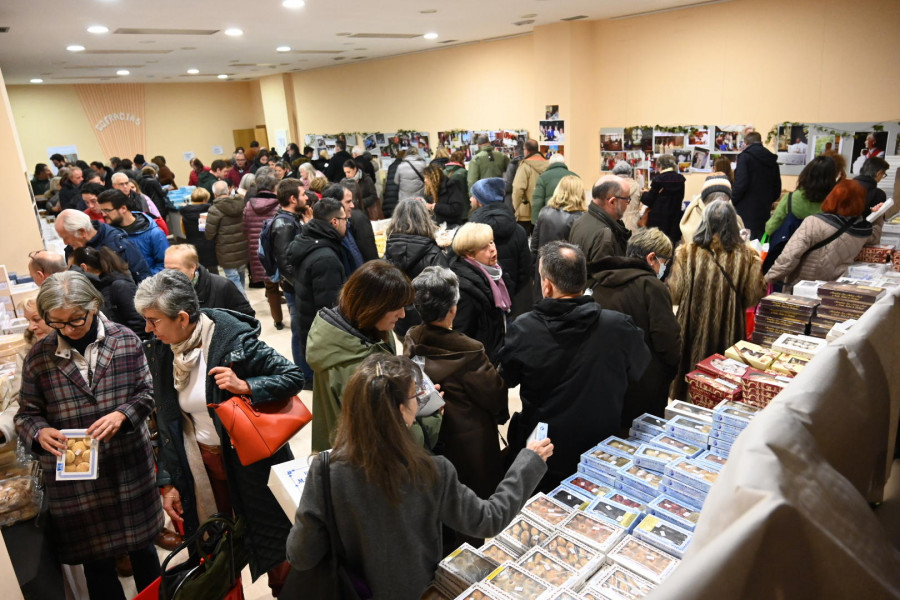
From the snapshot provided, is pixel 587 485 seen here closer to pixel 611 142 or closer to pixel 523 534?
pixel 523 534

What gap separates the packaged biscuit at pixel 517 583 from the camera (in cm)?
154

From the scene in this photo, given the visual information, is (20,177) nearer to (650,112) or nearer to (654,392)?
(654,392)

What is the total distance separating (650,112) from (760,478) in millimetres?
9107

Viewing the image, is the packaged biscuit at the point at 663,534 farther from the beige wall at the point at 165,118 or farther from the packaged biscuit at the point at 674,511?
the beige wall at the point at 165,118

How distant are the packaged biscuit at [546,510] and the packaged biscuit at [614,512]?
0.25ft

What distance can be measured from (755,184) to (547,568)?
5.95 meters

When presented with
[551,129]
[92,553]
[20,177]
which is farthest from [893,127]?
[20,177]

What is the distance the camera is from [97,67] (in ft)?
39.0

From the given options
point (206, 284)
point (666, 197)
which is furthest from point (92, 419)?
point (666, 197)

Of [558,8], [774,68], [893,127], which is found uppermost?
[558,8]

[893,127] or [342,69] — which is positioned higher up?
[342,69]

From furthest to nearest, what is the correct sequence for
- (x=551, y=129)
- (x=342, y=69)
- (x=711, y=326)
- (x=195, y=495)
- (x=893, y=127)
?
(x=342, y=69)
(x=551, y=129)
(x=893, y=127)
(x=711, y=326)
(x=195, y=495)

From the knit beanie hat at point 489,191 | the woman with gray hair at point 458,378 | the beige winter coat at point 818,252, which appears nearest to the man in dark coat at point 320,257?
the knit beanie hat at point 489,191

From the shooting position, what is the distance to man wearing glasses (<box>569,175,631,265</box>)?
412 centimetres
